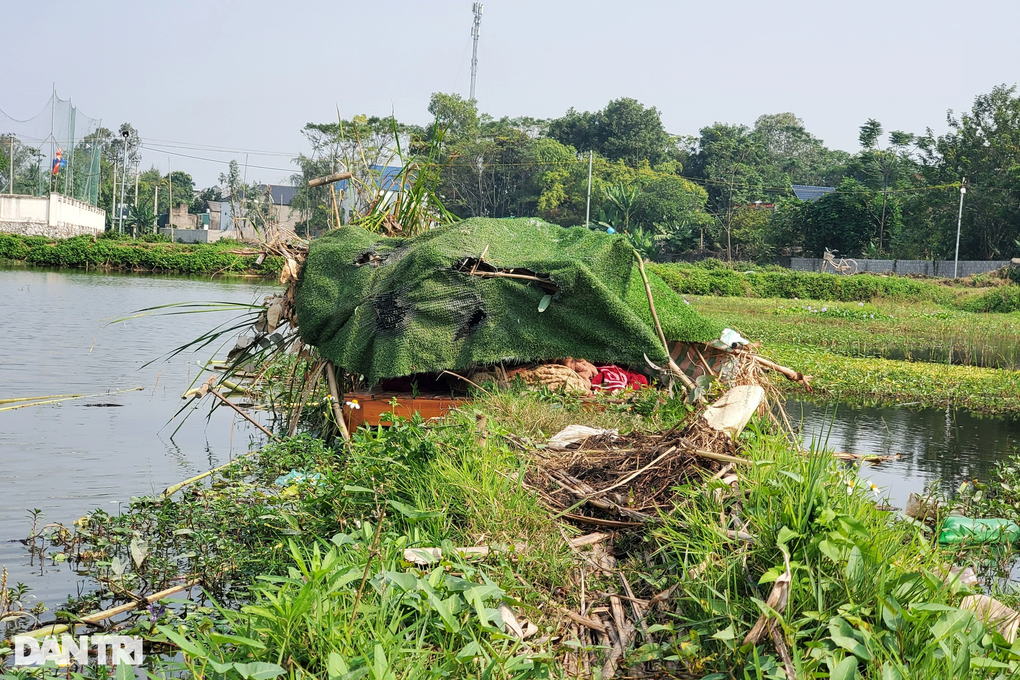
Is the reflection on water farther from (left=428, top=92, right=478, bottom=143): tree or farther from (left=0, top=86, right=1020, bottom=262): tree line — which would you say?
(left=428, top=92, right=478, bottom=143): tree

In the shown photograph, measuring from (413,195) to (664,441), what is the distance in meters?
4.36

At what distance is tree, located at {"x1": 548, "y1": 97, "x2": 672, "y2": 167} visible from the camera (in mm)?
60969

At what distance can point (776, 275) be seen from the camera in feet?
108

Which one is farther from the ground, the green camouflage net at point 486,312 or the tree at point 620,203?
the tree at point 620,203

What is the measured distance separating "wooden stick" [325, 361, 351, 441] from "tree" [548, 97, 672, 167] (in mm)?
55055

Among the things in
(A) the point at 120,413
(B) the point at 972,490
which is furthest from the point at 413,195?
(B) the point at 972,490

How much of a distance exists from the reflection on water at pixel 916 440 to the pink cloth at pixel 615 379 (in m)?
1.17

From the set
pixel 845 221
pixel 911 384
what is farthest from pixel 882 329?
pixel 845 221

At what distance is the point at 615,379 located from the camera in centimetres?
640

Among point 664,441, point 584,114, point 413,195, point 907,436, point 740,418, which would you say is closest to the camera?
point 664,441

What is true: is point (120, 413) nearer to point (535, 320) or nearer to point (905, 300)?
point (535, 320)

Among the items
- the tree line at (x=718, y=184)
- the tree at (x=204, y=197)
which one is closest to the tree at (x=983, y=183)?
the tree line at (x=718, y=184)

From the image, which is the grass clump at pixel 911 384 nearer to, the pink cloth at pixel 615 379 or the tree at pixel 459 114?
the pink cloth at pixel 615 379

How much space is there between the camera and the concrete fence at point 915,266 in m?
35.9
